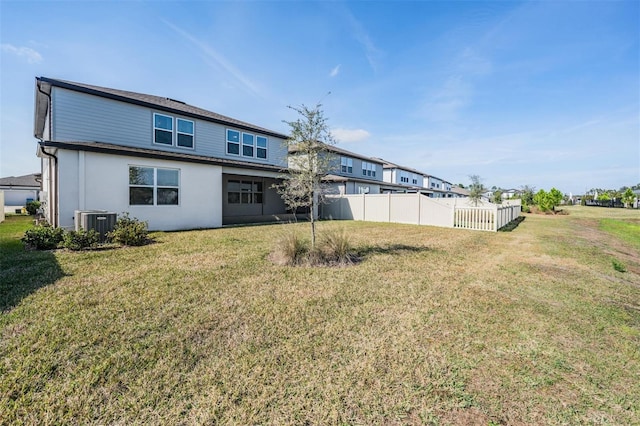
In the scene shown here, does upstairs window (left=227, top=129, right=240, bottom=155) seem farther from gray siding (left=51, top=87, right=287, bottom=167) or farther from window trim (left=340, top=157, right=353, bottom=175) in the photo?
window trim (left=340, top=157, right=353, bottom=175)

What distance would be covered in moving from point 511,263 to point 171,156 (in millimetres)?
13247

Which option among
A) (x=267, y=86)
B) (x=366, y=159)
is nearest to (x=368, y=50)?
(x=267, y=86)

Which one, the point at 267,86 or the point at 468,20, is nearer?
the point at 468,20

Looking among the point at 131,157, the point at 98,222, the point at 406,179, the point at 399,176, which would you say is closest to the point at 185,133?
the point at 131,157

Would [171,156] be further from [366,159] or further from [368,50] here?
[366,159]

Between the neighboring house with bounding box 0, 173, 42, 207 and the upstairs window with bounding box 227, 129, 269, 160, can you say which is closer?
the upstairs window with bounding box 227, 129, 269, 160

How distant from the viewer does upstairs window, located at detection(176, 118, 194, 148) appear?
14.3 m

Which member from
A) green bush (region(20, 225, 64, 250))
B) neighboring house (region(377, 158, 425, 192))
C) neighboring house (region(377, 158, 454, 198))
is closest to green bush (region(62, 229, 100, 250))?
green bush (region(20, 225, 64, 250))

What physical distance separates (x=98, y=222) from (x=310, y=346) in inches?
356

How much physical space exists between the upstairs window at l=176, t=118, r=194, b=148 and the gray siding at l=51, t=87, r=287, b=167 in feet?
0.69

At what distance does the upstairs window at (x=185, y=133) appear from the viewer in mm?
14336

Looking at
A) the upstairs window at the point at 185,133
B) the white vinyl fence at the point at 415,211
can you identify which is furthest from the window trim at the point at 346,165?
the upstairs window at the point at 185,133

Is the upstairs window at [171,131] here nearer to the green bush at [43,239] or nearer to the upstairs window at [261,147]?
the upstairs window at [261,147]

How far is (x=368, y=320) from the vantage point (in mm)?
3938
